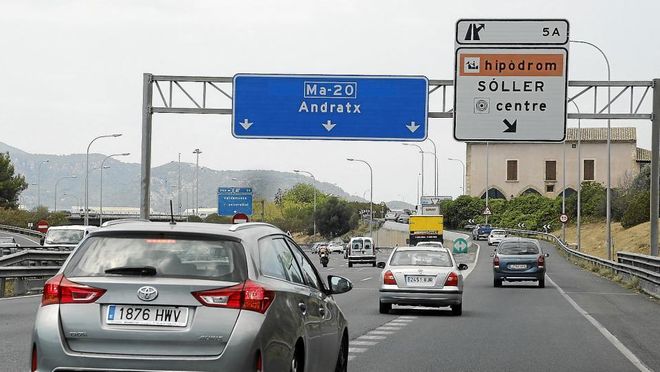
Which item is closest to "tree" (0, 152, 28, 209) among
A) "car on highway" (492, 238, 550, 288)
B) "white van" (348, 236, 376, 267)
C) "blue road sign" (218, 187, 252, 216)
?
"white van" (348, 236, 376, 267)

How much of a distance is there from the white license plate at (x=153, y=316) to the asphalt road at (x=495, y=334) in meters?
5.67

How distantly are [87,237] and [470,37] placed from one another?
22.8 meters

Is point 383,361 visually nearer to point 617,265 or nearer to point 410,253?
point 410,253

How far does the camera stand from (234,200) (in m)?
55.8

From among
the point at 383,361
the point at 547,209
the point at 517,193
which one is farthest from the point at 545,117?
the point at 517,193

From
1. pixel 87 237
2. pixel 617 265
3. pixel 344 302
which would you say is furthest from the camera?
pixel 617 265

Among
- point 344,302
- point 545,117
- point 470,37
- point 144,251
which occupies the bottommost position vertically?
point 344,302

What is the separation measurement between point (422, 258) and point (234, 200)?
102ft

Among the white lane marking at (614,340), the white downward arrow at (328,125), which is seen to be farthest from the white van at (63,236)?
the white lane marking at (614,340)

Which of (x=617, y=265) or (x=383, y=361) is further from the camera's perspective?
(x=617, y=265)

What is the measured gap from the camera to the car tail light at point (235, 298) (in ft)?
25.5

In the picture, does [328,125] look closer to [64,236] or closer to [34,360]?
[64,236]

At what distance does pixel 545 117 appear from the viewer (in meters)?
30.3

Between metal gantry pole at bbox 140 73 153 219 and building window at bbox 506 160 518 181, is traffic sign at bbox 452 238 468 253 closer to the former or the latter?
metal gantry pole at bbox 140 73 153 219
